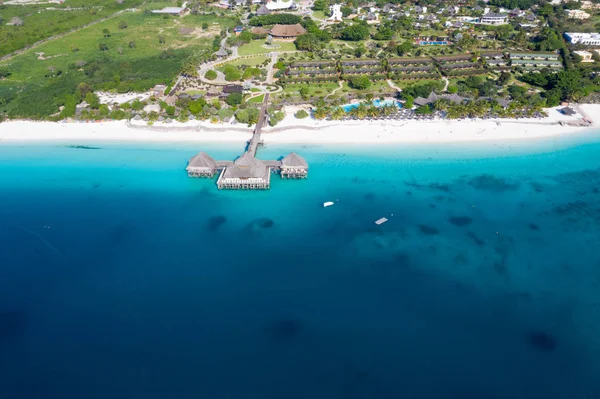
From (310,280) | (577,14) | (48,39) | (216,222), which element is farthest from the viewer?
(577,14)

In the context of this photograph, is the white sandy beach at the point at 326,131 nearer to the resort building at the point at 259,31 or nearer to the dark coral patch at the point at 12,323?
the dark coral patch at the point at 12,323

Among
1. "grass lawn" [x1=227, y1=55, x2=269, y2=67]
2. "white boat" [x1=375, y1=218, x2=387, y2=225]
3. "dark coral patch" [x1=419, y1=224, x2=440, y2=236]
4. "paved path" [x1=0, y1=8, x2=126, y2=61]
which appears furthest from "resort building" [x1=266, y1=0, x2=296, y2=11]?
"dark coral patch" [x1=419, y1=224, x2=440, y2=236]

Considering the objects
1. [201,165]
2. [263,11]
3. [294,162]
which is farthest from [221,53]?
[294,162]

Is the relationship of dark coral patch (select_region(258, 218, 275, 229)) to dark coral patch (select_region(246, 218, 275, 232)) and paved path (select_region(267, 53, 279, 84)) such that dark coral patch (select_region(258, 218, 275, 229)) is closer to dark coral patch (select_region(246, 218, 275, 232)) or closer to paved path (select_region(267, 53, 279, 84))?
dark coral patch (select_region(246, 218, 275, 232))

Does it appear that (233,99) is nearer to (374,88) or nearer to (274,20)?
(374,88)

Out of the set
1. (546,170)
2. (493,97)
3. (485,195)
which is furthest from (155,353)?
(493,97)

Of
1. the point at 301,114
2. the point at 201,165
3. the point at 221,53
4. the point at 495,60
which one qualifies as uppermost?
the point at 495,60

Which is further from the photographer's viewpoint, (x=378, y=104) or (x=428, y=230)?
(x=378, y=104)

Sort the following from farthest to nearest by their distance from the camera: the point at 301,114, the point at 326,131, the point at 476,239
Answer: the point at 301,114
the point at 326,131
the point at 476,239
